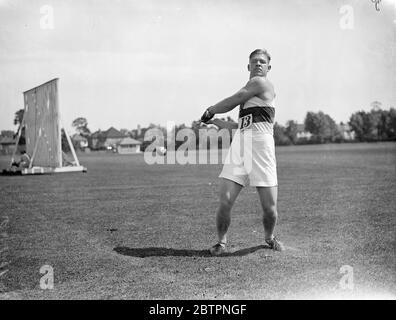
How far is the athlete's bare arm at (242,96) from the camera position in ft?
13.7

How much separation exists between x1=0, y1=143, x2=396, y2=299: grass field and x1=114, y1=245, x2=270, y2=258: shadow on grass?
1cm

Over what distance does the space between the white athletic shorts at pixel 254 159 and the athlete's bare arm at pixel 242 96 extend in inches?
12.2

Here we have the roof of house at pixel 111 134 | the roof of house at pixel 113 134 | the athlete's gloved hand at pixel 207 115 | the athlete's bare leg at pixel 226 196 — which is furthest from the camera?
the roof of house at pixel 111 134

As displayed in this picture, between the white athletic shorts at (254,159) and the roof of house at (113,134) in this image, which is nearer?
the white athletic shorts at (254,159)

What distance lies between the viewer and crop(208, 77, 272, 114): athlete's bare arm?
4.18m

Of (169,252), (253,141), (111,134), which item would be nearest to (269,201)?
(253,141)

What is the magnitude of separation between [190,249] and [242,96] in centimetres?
171

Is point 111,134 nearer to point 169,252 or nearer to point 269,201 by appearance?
point 169,252

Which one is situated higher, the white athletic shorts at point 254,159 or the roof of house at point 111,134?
the roof of house at point 111,134

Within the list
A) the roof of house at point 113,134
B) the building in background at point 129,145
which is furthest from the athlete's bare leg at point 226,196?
the roof of house at point 113,134

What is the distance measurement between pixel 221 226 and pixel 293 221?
206cm

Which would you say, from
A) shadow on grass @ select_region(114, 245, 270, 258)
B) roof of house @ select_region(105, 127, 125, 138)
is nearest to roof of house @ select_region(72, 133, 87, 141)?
roof of house @ select_region(105, 127, 125, 138)

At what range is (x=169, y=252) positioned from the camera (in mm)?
4559

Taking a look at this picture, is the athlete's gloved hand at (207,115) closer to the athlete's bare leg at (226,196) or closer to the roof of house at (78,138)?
the athlete's bare leg at (226,196)
